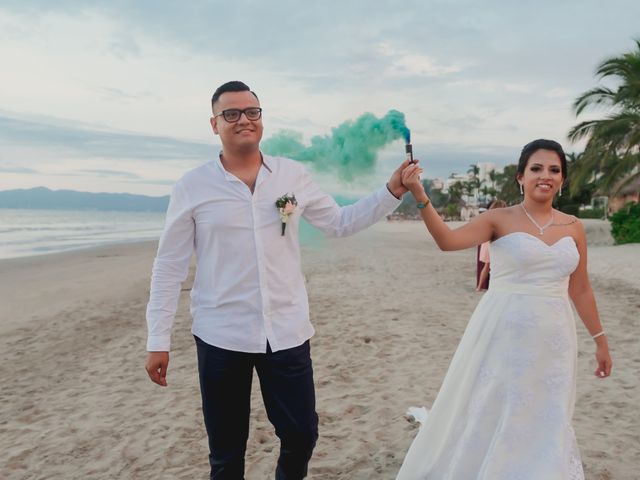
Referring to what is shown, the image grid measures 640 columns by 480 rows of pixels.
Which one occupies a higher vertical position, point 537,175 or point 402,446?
point 537,175

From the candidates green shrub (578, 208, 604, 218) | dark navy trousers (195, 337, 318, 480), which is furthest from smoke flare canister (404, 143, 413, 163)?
green shrub (578, 208, 604, 218)

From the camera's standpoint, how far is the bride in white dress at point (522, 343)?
3.14 m

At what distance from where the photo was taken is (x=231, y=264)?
2936 millimetres

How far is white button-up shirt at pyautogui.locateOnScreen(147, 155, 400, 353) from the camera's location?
2.92 metres

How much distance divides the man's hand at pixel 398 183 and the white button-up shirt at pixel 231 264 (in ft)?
2.01

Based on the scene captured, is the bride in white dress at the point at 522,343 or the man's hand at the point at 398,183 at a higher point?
the man's hand at the point at 398,183

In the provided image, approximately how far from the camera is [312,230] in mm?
3916

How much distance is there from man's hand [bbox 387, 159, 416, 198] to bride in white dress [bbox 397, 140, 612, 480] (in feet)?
0.24

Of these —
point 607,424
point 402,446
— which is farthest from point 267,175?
point 607,424

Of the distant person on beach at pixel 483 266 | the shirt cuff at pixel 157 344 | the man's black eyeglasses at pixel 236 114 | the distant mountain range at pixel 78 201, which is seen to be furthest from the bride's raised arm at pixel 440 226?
the distant mountain range at pixel 78 201

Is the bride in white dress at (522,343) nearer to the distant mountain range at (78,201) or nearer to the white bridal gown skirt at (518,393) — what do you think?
the white bridal gown skirt at (518,393)

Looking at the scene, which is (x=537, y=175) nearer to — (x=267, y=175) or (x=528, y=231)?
(x=528, y=231)

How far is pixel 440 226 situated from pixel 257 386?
148 inches

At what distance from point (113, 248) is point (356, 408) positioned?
984 inches
